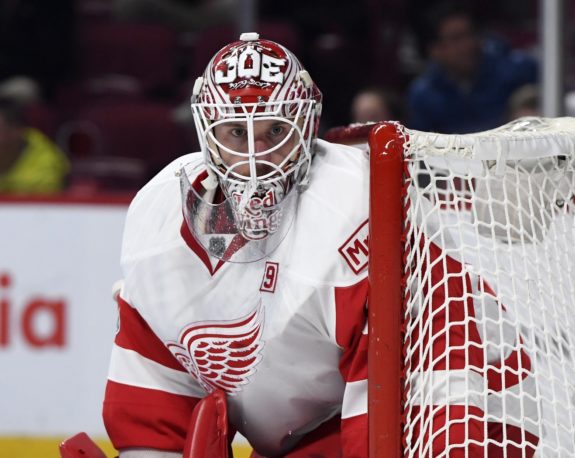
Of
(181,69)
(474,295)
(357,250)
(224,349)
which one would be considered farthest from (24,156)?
(474,295)

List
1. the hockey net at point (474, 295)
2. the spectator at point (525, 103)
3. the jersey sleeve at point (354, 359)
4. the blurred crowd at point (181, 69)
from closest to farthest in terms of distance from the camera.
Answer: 1. the hockey net at point (474, 295)
2. the jersey sleeve at point (354, 359)
3. the spectator at point (525, 103)
4. the blurred crowd at point (181, 69)

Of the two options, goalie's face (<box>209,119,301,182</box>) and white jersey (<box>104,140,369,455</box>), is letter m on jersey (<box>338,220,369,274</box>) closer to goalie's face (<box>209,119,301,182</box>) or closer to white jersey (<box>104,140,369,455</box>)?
white jersey (<box>104,140,369,455</box>)

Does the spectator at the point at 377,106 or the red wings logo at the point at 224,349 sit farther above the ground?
the spectator at the point at 377,106

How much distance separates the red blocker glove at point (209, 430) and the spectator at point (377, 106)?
197cm

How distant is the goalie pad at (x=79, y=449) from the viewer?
2289 mm

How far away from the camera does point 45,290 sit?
12.3ft

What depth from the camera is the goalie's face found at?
→ 213cm

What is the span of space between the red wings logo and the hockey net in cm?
29

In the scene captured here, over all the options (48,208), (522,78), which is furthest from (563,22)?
(48,208)

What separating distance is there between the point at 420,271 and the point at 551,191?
0.89 ft

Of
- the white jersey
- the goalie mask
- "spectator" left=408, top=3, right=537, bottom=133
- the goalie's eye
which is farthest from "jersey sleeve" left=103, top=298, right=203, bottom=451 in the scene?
"spectator" left=408, top=3, right=537, bottom=133

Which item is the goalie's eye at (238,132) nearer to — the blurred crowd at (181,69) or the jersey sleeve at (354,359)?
the jersey sleeve at (354,359)

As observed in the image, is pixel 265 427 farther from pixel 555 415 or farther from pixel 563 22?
pixel 563 22

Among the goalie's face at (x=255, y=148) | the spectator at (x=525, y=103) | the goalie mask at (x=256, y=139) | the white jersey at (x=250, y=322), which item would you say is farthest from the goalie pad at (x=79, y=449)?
the spectator at (x=525, y=103)
